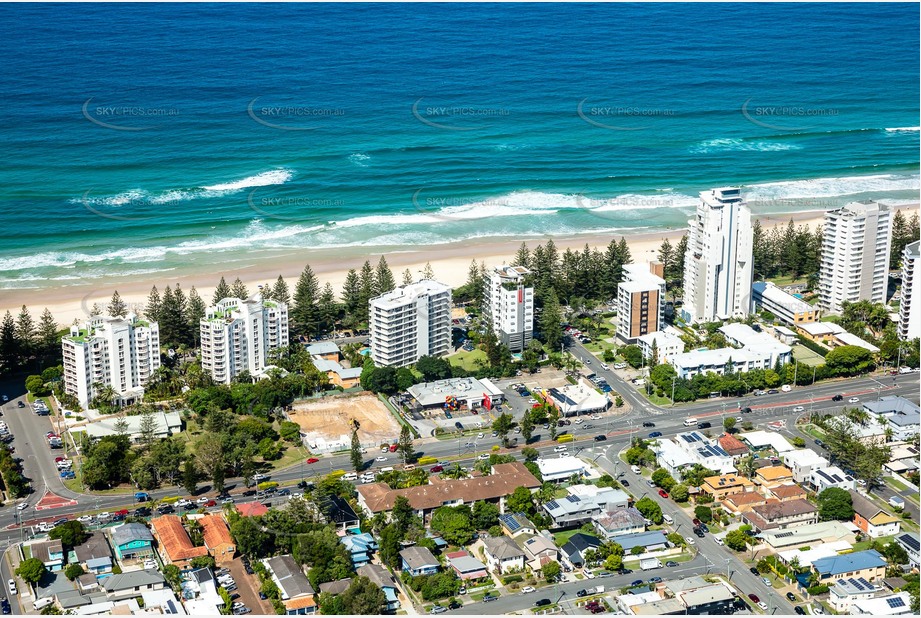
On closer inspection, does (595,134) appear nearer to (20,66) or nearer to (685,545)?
(20,66)

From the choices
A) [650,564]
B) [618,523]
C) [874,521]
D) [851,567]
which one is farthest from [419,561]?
[874,521]

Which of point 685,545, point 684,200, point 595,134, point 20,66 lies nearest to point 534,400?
point 685,545

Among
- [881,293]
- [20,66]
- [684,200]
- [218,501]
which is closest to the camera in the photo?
[218,501]

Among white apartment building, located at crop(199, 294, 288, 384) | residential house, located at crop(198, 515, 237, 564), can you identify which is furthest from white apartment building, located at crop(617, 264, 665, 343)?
residential house, located at crop(198, 515, 237, 564)

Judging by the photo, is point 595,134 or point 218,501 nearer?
point 218,501

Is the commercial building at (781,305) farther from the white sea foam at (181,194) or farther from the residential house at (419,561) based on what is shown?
the white sea foam at (181,194)

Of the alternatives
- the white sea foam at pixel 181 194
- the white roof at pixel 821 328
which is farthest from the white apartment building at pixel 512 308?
the white sea foam at pixel 181 194
